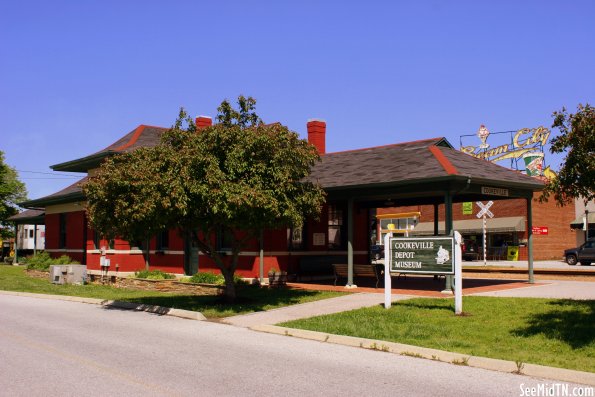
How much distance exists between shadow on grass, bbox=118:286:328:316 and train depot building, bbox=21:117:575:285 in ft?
6.30

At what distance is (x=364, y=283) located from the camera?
862 inches

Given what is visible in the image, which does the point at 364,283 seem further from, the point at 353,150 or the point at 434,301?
the point at 434,301

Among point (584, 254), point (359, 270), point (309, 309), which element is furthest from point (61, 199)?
point (584, 254)

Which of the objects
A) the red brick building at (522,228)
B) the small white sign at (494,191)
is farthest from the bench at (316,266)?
the red brick building at (522,228)

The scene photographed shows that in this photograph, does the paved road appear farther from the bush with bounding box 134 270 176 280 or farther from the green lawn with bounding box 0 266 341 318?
the bush with bounding box 134 270 176 280

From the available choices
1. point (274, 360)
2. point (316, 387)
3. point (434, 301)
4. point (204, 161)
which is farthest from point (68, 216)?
point (316, 387)

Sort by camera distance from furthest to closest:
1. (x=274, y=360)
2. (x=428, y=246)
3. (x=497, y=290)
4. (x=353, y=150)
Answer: (x=353, y=150)
(x=497, y=290)
(x=428, y=246)
(x=274, y=360)

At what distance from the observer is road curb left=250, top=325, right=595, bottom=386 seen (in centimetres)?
799

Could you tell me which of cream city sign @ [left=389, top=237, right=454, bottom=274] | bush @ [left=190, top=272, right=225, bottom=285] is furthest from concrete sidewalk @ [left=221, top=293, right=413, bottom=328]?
bush @ [left=190, top=272, right=225, bottom=285]

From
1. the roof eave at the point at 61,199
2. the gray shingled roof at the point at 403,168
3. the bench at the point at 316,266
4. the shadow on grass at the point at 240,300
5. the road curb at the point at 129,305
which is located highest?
the gray shingled roof at the point at 403,168

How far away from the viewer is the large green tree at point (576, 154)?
374 inches

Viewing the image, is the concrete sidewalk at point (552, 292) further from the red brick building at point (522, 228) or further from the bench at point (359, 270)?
the red brick building at point (522, 228)

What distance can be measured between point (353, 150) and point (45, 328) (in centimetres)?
1404

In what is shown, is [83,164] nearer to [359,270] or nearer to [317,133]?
[317,133]
